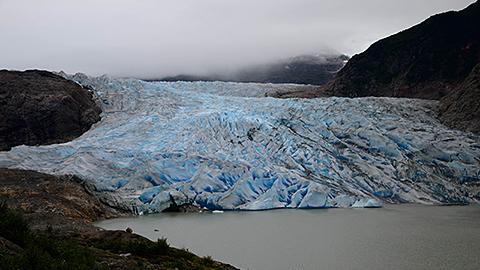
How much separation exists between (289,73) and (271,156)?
2804cm

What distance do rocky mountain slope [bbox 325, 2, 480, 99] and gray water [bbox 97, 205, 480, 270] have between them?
51.3ft

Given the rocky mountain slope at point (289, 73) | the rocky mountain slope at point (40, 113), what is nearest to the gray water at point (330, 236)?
the rocky mountain slope at point (40, 113)

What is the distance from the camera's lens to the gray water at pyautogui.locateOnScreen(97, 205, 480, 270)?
30.6ft

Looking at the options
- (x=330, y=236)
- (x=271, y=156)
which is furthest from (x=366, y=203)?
(x=330, y=236)

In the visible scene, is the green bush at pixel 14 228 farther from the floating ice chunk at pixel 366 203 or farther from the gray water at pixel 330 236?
the floating ice chunk at pixel 366 203

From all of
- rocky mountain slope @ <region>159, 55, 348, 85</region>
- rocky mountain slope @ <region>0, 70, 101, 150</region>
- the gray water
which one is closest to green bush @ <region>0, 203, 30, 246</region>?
the gray water

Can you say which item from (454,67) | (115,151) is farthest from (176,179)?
(454,67)

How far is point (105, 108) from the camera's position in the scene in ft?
83.0

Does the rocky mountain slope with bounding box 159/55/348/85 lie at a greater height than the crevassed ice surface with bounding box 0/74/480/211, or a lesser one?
greater

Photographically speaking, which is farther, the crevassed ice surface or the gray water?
the crevassed ice surface

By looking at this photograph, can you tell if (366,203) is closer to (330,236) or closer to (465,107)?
(330,236)

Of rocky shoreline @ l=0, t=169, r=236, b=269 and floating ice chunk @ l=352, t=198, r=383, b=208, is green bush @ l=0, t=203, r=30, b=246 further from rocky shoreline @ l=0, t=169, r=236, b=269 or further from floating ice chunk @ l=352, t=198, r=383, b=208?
floating ice chunk @ l=352, t=198, r=383, b=208

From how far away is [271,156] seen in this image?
1994 cm

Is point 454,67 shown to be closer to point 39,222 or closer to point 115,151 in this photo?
point 115,151
